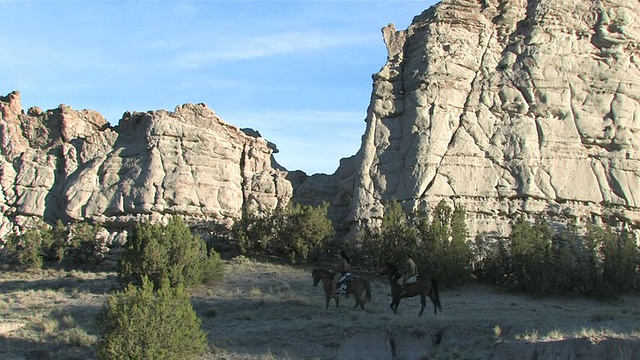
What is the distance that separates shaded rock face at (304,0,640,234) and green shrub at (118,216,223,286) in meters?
7.67

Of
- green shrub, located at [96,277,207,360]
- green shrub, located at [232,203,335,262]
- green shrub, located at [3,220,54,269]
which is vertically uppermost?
green shrub, located at [232,203,335,262]

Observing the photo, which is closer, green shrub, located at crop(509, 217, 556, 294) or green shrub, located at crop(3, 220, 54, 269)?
green shrub, located at crop(509, 217, 556, 294)

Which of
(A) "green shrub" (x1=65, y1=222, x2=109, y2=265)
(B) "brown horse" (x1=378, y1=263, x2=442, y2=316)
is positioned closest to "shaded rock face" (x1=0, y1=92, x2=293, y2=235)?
(A) "green shrub" (x1=65, y1=222, x2=109, y2=265)

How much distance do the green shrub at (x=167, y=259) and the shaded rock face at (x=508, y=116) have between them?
7.67 meters

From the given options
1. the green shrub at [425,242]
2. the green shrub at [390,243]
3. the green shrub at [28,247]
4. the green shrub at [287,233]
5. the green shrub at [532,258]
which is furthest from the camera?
the green shrub at [287,233]

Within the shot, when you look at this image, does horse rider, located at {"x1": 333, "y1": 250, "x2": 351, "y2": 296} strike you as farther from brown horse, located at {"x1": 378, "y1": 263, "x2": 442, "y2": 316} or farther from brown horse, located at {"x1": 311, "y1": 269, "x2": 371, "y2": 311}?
brown horse, located at {"x1": 378, "y1": 263, "x2": 442, "y2": 316}

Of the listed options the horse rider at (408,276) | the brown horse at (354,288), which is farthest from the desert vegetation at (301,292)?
the horse rider at (408,276)

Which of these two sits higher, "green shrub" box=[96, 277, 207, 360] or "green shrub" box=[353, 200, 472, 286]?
"green shrub" box=[353, 200, 472, 286]

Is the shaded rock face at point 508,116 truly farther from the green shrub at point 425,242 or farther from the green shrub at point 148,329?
the green shrub at point 148,329

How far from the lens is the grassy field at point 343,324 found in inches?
813

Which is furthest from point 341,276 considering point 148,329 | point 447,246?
point 148,329

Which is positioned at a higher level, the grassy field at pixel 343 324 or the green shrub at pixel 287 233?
the green shrub at pixel 287 233

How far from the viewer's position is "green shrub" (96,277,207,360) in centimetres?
2033

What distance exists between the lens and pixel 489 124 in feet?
119
